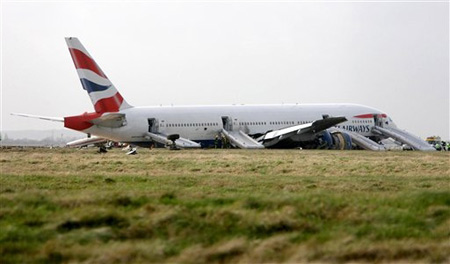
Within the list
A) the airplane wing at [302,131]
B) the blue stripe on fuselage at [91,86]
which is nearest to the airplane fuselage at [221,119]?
the airplane wing at [302,131]

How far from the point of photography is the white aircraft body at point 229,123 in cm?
5434

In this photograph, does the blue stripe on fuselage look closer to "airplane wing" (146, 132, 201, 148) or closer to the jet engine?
"airplane wing" (146, 132, 201, 148)

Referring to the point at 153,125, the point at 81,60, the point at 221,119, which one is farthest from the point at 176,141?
A: the point at 81,60

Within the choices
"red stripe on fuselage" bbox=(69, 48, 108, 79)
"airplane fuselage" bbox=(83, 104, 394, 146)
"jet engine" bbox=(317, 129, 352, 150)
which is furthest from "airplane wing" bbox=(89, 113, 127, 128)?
"jet engine" bbox=(317, 129, 352, 150)

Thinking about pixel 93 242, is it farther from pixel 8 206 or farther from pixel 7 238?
pixel 8 206

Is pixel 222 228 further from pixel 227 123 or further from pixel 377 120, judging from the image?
pixel 377 120

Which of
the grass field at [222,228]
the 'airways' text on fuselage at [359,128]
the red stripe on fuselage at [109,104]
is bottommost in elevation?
the 'airways' text on fuselage at [359,128]

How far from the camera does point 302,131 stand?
182 feet

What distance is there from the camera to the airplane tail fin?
53.6 m

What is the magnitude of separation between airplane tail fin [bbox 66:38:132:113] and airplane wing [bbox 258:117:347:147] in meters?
11.4

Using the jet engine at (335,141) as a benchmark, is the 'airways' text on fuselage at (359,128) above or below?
above

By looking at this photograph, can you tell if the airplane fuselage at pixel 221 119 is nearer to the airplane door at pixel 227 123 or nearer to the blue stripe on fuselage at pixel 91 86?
the airplane door at pixel 227 123

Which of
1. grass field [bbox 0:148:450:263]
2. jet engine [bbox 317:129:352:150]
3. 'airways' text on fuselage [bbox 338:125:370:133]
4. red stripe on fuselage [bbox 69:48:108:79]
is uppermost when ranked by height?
red stripe on fuselage [bbox 69:48:108:79]

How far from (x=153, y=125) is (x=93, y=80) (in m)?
5.45
